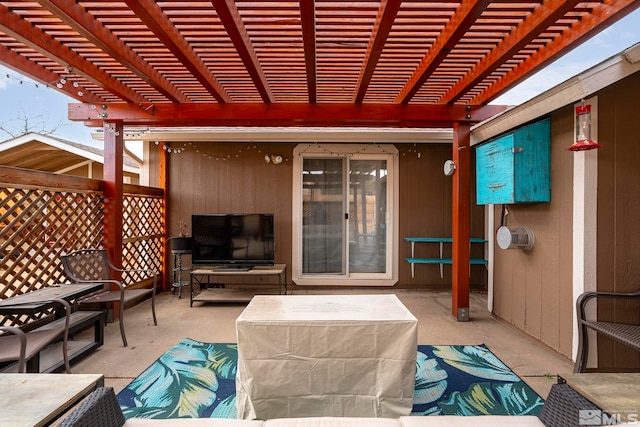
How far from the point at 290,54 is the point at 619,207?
2.72 meters

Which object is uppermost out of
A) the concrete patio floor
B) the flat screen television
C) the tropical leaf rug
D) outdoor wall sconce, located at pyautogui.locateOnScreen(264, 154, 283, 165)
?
outdoor wall sconce, located at pyautogui.locateOnScreen(264, 154, 283, 165)

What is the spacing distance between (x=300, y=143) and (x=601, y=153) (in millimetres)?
3551

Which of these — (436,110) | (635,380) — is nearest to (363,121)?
(436,110)

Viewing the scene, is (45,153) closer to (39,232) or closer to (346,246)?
(39,232)

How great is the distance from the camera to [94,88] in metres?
3.12

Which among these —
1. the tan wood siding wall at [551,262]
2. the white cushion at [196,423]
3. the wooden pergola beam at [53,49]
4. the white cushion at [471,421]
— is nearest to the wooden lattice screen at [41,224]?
the wooden pergola beam at [53,49]

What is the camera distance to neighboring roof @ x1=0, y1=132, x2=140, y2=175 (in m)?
5.04

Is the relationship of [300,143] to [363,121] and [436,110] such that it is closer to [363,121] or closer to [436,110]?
[363,121]

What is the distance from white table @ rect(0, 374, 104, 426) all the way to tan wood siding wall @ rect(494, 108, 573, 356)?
127 inches

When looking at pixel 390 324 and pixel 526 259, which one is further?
pixel 526 259

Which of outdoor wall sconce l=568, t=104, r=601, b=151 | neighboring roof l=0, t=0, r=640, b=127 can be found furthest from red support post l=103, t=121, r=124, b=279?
outdoor wall sconce l=568, t=104, r=601, b=151

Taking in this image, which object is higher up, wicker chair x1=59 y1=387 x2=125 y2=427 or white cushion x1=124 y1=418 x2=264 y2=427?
wicker chair x1=59 y1=387 x2=125 y2=427

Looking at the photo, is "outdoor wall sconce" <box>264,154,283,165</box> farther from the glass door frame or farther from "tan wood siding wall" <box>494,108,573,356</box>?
"tan wood siding wall" <box>494,108,573,356</box>

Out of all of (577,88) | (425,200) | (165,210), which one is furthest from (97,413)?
(425,200)
